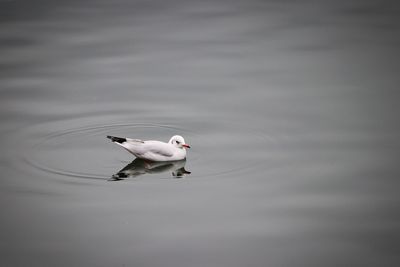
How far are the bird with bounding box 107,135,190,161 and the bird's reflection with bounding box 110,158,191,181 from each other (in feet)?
0.30

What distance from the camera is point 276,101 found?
1162cm

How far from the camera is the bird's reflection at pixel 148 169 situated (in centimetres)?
924

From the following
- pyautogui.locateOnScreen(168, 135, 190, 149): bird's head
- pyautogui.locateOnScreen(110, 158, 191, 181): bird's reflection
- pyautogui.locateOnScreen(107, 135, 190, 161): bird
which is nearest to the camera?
pyautogui.locateOnScreen(110, 158, 191, 181): bird's reflection

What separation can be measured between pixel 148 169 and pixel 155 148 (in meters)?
0.30

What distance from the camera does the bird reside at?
31.4 ft

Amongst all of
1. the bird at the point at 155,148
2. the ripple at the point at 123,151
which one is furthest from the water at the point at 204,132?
the bird at the point at 155,148

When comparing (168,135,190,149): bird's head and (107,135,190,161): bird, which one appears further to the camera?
(168,135,190,149): bird's head

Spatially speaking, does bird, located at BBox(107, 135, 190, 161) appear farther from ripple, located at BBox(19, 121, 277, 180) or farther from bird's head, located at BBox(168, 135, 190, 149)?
ripple, located at BBox(19, 121, 277, 180)

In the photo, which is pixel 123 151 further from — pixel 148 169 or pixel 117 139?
pixel 148 169

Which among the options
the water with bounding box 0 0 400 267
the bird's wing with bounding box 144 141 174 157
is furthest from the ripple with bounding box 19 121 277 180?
the bird's wing with bounding box 144 141 174 157

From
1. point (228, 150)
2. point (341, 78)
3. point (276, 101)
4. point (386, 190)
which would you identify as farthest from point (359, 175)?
point (341, 78)

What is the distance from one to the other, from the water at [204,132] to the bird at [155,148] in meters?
0.16

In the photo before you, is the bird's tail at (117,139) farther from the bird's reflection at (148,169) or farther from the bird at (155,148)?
the bird's reflection at (148,169)

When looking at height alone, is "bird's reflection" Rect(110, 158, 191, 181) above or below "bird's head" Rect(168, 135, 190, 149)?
below
